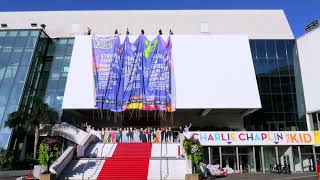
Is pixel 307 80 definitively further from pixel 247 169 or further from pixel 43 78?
pixel 43 78

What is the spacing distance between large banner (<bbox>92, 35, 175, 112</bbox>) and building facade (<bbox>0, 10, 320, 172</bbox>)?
1.01 meters

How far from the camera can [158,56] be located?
126ft

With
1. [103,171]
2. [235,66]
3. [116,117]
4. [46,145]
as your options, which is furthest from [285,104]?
[46,145]

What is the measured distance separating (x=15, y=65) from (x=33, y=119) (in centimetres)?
792

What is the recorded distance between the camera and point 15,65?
123 ft

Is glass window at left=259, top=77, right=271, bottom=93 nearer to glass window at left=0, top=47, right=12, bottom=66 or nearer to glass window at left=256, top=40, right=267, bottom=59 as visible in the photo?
glass window at left=256, top=40, right=267, bottom=59

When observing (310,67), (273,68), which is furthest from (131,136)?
(310,67)

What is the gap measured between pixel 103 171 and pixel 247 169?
42.7ft

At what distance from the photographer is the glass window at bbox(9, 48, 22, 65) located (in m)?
37.7

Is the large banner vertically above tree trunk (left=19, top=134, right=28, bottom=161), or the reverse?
A: the large banner

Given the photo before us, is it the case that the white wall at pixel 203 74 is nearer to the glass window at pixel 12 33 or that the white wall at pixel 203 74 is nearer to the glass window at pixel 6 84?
the glass window at pixel 6 84

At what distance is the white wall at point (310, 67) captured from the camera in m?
37.0

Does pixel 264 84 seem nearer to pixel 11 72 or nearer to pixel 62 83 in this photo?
pixel 62 83

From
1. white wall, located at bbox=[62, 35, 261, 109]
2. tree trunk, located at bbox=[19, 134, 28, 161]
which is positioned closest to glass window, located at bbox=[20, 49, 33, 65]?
white wall, located at bbox=[62, 35, 261, 109]
